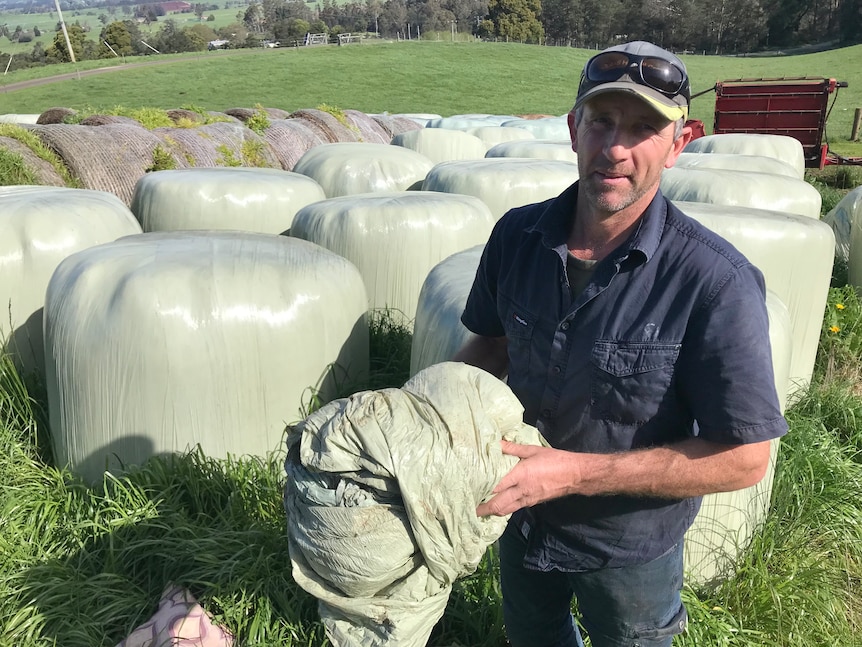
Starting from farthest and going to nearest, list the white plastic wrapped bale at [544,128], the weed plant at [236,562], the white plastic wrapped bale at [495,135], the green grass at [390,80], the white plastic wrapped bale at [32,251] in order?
the green grass at [390,80] → the white plastic wrapped bale at [544,128] → the white plastic wrapped bale at [495,135] → the white plastic wrapped bale at [32,251] → the weed plant at [236,562]

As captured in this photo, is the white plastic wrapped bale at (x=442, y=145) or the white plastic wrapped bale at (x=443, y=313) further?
the white plastic wrapped bale at (x=442, y=145)

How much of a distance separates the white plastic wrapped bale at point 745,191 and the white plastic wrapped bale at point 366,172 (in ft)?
7.64

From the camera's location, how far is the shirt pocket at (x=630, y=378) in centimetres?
143

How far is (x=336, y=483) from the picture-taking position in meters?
1.39

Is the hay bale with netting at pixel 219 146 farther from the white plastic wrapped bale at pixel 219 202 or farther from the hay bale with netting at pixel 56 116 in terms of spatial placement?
the white plastic wrapped bale at pixel 219 202

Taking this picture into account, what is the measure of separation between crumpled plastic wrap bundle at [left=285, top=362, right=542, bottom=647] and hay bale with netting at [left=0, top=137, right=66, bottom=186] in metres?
6.33

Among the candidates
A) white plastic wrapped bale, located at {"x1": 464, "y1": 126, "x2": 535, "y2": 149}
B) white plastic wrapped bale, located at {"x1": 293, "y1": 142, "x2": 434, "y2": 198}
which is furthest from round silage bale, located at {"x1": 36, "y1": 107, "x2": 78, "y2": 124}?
white plastic wrapped bale, located at {"x1": 293, "y1": 142, "x2": 434, "y2": 198}

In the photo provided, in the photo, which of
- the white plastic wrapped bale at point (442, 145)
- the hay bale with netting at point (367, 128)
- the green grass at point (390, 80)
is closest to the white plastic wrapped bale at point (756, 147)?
the white plastic wrapped bale at point (442, 145)

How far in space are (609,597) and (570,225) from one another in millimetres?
931

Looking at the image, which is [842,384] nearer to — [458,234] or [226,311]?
[458,234]

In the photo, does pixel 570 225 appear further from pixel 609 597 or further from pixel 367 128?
pixel 367 128

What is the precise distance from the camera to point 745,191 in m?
4.74

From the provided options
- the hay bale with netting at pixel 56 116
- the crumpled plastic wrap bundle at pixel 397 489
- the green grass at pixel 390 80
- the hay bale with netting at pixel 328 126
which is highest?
the crumpled plastic wrap bundle at pixel 397 489

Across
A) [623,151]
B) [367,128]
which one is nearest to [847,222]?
[623,151]
